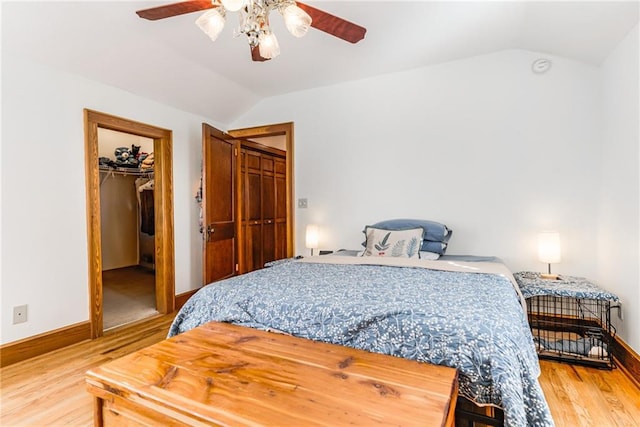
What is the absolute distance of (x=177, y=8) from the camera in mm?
1760

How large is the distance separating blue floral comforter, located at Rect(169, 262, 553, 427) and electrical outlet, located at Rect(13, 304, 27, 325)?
4.91 ft

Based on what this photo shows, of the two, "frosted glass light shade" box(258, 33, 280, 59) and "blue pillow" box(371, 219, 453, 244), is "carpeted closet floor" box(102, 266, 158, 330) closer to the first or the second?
"blue pillow" box(371, 219, 453, 244)

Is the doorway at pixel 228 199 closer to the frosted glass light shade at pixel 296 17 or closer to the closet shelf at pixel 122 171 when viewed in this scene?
the closet shelf at pixel 122 171

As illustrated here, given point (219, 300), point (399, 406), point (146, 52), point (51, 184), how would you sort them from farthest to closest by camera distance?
point (146, 52), point (51, 184), point (219, 300), point (399, 406)

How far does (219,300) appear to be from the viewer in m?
1.80

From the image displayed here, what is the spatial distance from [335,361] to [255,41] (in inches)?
61.3

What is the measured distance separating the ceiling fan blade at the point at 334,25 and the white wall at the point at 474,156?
1.62 meters

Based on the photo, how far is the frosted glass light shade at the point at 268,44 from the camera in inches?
68.8

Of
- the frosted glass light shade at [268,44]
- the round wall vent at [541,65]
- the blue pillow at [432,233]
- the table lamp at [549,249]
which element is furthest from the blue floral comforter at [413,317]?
the round wall vent at [541,65]

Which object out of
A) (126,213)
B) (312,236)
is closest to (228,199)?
(312,236)

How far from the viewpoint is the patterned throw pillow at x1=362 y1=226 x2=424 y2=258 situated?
284 centimetres

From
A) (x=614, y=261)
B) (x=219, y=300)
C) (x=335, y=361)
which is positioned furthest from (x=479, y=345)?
(x=614, y=261)

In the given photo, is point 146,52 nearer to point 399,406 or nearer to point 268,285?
point 268,285

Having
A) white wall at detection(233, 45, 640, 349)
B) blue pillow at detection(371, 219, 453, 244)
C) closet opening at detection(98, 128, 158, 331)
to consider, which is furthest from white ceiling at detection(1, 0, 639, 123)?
closet opening at detection(98, 128, 158, 331)
